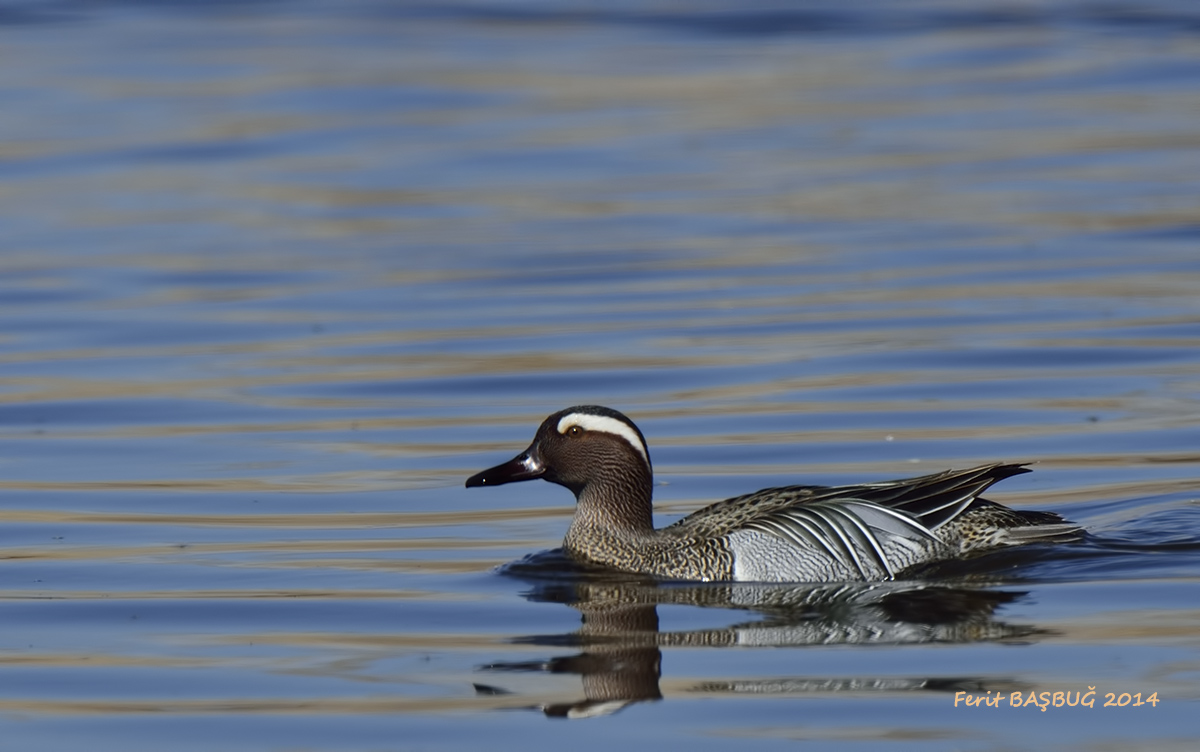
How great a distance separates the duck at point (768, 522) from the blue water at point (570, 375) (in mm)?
158

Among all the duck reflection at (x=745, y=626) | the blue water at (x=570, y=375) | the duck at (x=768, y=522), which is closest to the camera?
the duck reflection at (x=745, y=626)

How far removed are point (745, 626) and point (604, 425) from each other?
1574mm

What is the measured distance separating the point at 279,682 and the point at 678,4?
98.1ft

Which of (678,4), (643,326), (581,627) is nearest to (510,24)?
(678,4)

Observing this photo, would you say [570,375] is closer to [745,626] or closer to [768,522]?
[768,522]

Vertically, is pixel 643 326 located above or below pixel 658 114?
below

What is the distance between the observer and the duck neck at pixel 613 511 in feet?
28.6

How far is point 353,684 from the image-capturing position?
21.7 feet

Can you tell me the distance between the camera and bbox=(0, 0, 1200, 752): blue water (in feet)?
21.5

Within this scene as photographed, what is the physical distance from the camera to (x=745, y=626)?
738 cm

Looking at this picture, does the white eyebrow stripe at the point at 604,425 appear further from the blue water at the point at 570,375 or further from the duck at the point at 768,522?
the blue water at the point at 570,375

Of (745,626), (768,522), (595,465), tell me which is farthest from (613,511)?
(745,626)

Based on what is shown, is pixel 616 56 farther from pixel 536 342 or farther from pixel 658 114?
pixel 536 342

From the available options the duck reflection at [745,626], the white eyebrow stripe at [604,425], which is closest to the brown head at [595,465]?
the white eyebrow stripe at [604,425]
